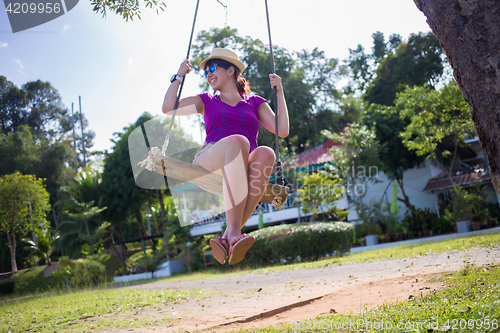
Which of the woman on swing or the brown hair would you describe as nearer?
the woman on swing

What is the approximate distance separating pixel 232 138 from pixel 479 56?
1.76 meters

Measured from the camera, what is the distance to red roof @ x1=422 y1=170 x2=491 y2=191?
1767cm

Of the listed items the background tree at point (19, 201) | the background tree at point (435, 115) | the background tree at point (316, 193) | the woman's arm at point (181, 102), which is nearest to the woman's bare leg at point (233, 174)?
the woman's arm at point (181, 102)

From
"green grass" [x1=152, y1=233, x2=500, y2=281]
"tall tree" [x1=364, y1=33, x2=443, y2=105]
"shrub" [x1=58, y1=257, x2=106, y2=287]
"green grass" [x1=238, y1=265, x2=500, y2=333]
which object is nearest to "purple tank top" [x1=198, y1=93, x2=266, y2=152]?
"green grass" [x1=238, y1=265, x2=500, y2=333]

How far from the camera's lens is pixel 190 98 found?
3.37 meters

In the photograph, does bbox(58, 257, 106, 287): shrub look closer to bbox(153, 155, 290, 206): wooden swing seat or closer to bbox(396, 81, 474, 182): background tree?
bbox(153, 155, 290, 206): wooden swing seat

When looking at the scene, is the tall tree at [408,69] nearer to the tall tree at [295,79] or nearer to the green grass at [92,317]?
the tall tree at [295,79]

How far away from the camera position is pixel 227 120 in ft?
10.7

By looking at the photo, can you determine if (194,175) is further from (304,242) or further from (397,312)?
(304,242)

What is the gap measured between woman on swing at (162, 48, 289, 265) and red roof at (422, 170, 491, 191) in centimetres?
1736

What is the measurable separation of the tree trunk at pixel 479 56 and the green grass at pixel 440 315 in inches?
32.7

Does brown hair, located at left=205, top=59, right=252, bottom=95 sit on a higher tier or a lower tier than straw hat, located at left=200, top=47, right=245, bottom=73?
lower

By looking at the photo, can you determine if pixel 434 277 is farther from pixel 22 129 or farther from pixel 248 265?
pixel 22 129

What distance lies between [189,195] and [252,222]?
11.6 meters
